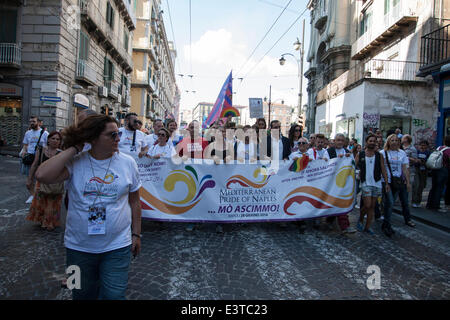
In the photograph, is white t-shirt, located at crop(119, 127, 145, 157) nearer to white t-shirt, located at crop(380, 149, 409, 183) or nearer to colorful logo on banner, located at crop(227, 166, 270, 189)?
colorful logo on banner, located at crop(227, 166, 270, 189)

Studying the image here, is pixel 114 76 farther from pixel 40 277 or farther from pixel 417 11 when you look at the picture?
pixel 40 277

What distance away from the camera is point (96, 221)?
6.73 ft

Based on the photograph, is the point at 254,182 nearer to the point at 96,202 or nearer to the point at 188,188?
the point at 188,188

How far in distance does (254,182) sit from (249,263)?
191cm

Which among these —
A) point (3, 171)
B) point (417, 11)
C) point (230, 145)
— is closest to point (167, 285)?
point (230, 145)

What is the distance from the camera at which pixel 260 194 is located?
5586 mm

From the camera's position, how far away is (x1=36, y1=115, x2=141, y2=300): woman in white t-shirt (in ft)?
6.70

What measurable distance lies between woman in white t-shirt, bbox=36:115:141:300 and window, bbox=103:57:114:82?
2381 cm

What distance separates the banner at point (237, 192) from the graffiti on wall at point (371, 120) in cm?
1255

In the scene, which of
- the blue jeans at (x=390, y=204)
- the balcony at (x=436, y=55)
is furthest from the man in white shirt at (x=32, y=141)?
the balcony at (x=436, y=55)

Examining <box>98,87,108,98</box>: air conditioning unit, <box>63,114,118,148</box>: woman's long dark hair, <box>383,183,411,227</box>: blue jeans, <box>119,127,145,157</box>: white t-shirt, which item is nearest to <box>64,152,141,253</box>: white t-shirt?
<box>63,114,118,148</box>: woman's long dark hair

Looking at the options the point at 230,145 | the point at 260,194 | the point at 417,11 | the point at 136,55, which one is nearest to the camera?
the point at 260,194
